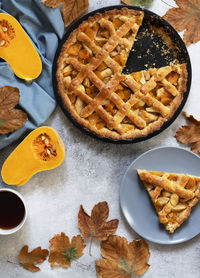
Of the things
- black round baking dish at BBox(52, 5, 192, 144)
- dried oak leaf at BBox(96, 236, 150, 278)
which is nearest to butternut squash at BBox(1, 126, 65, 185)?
black round baking dish at BBox(52, 5, 192, 144)

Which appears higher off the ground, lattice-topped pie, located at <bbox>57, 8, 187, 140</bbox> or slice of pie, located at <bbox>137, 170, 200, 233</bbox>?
lattice-topped pie, located at <bbox>57, 8, 187, 140</bbox>

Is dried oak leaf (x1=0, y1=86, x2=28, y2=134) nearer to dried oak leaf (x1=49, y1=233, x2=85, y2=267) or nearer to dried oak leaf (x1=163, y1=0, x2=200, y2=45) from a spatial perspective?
dried oak leaf (x1=49, y1=233, x2=85, y2=267)

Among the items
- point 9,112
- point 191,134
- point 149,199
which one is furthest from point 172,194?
point 9,112

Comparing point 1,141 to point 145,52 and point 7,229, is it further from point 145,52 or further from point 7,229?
point 145,52

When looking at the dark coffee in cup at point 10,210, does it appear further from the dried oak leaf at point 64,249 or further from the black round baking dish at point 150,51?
the black round baking dish at point 150,51

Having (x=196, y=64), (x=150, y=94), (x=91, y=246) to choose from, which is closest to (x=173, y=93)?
(x=150, y=94)

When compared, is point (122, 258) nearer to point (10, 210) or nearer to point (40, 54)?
point (10, 210)
